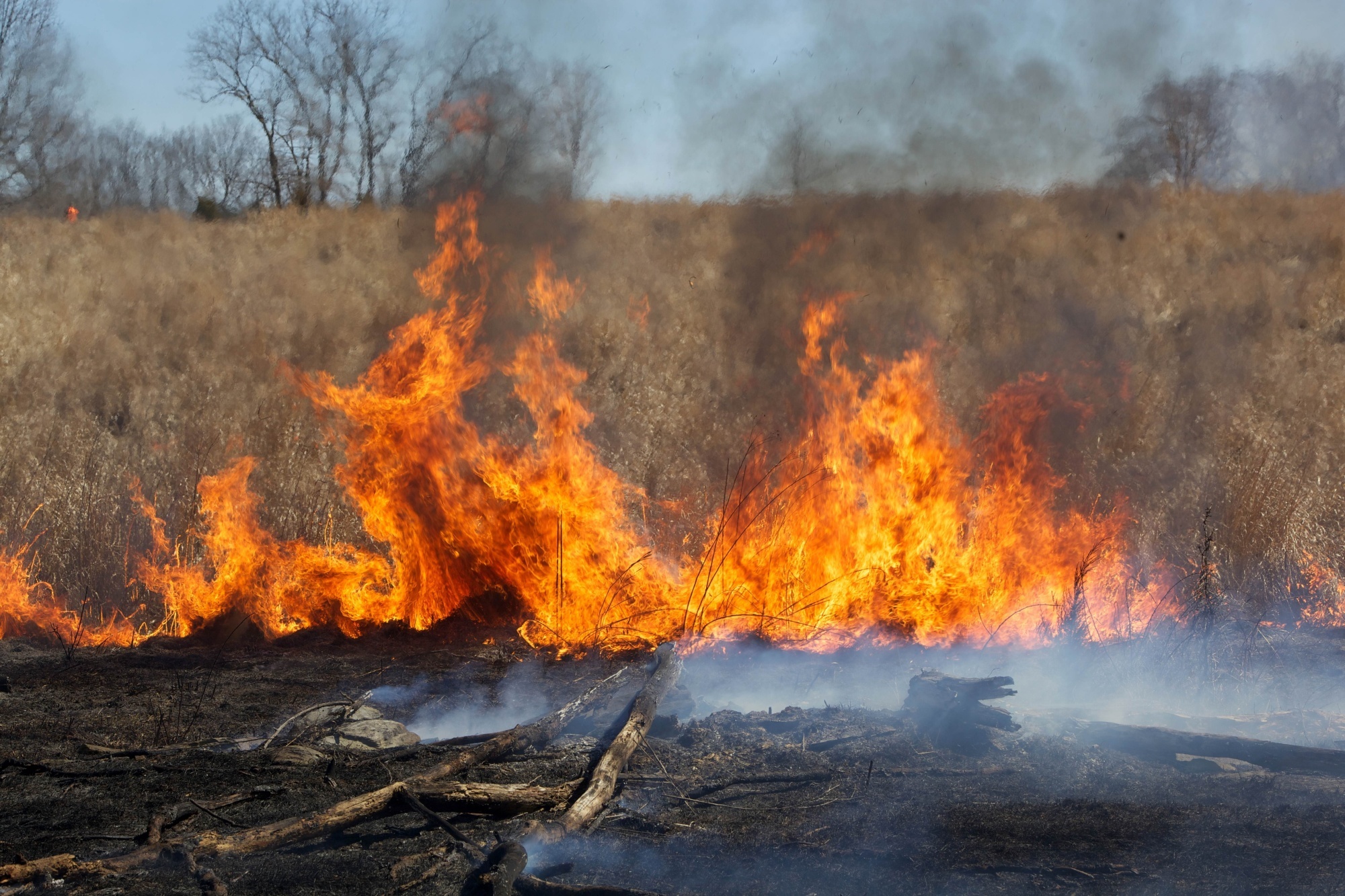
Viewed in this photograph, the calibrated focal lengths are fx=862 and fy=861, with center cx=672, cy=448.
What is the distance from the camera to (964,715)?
6668 mm

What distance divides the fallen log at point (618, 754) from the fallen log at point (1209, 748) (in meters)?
3.37

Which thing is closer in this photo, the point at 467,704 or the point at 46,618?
the point at 467,704

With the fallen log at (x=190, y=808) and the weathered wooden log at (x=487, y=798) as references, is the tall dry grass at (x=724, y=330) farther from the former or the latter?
the weathered wooden log at (x=487, y=798)

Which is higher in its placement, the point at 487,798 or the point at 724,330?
the point at 724,330

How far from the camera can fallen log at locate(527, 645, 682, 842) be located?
15.3 feet

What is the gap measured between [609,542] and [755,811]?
598cm

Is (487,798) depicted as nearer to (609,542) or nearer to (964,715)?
(964,715)

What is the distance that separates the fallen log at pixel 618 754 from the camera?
183 inches

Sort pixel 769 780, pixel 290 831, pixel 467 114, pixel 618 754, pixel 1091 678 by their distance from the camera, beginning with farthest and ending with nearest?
pixel 467 114, pixel 1091 678, pixel 769 780, pixel 618 754, pixel 290 831

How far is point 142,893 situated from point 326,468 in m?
15.1

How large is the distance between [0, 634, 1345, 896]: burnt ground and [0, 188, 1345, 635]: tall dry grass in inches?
388

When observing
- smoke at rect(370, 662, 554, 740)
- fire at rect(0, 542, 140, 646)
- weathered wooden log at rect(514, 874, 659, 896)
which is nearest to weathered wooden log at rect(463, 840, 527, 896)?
weathered wooden log at rect(514, 874, 659, 896)

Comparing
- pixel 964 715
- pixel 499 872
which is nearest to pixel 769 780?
pixel 964 715

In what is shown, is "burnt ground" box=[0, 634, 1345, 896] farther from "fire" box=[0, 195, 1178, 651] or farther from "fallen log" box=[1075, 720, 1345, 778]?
"fire" box=[0, 195, 1178, 651]
